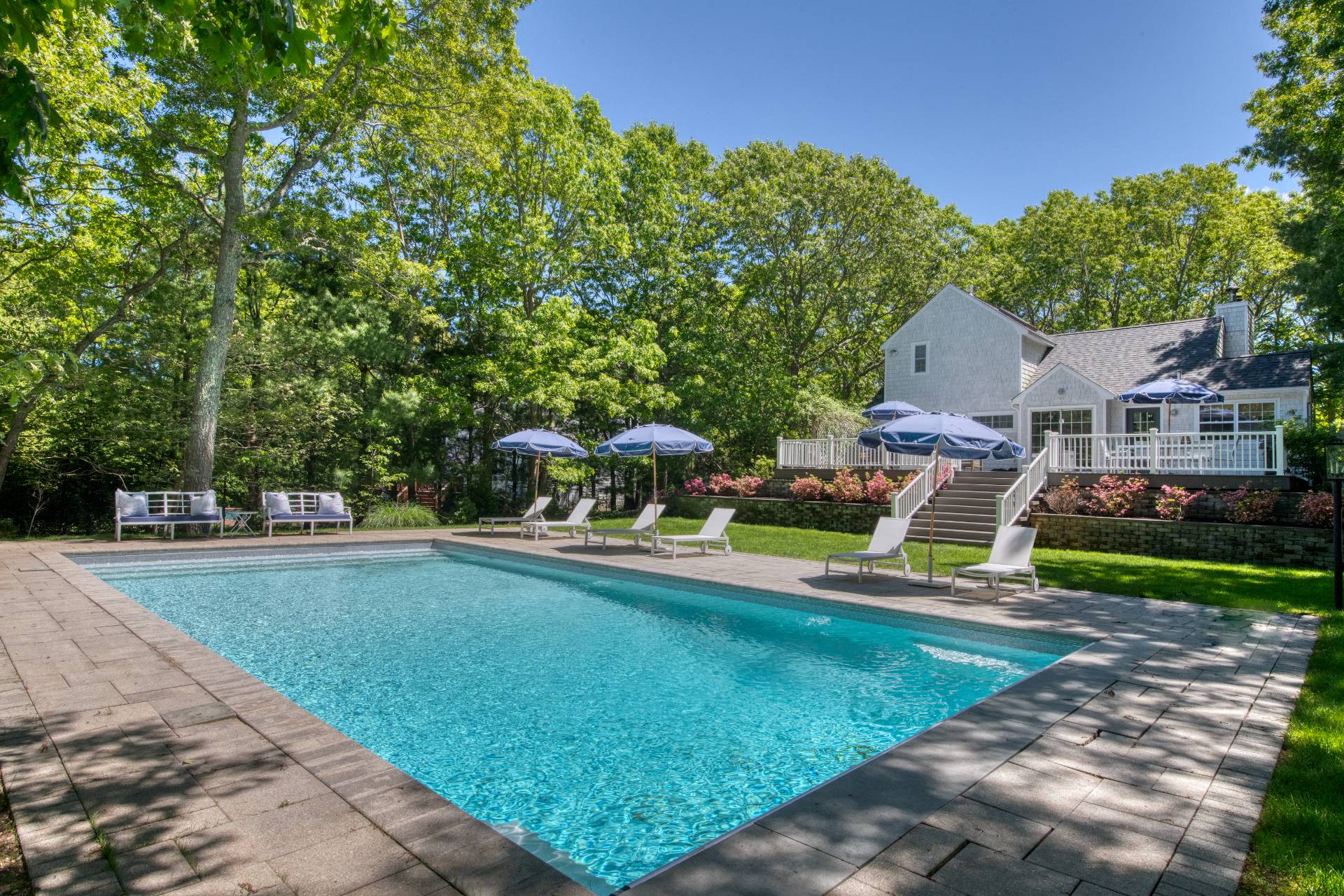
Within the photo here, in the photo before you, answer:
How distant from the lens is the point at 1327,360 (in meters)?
17.2

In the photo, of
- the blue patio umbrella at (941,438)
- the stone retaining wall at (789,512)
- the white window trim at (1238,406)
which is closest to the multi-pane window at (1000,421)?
the white window trim at (1238,406)

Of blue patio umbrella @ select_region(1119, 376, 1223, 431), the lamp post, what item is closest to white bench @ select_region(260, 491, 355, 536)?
the lamp post

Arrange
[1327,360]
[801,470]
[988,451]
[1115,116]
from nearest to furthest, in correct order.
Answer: [988,451] → [1327,360] → [801,470] → [1115,116]

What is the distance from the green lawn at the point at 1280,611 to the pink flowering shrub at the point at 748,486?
166 cm

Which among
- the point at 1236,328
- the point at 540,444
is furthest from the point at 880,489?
the point at 1236,328

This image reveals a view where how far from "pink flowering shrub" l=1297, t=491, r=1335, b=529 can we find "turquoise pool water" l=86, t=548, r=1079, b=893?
8.91 metres

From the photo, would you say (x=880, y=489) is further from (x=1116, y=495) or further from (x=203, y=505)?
(x=203, y=505)

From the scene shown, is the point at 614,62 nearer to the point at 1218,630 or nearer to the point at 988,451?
the point at 988,451

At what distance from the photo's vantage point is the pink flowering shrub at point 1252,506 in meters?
12.5

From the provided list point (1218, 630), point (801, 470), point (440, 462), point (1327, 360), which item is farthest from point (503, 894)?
point (1327, 360)

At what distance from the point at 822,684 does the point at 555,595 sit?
5.35 metres

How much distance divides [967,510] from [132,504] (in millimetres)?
18074

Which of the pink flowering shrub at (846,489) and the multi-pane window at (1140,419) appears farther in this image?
the multi-pane window at (1140,419)

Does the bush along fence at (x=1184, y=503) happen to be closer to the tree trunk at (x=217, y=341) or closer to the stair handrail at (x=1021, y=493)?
the stair handrail at (x=1021, y=493)
